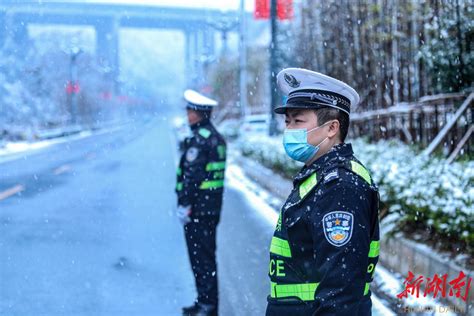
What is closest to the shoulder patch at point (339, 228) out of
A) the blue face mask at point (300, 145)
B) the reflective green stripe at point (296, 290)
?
the reflective green stripe at point (296, 290)

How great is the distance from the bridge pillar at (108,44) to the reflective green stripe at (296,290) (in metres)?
83.2

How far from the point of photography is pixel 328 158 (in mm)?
2342

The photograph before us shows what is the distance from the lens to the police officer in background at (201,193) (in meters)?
5.16

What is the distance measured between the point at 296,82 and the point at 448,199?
3.67m

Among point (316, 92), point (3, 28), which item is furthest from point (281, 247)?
point (3, 28)

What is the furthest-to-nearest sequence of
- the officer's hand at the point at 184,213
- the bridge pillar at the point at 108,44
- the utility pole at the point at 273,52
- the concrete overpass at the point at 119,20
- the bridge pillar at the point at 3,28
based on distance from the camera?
the bridge pillar at the point at 108,44 < the concrete overpass at the point at 119,20 < the bridge pillar at the point at 3,28 < the utility pole at the point at 273,52 < the officer's hand at the point at 184,213

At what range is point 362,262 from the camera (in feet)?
7.09

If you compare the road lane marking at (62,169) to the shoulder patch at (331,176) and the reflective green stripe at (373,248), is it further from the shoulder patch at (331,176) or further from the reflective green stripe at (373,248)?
the shoulder patch at (331,176)

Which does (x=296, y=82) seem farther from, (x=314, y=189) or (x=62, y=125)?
(x=62, y=125)

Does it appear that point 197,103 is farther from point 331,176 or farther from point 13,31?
point 13,31

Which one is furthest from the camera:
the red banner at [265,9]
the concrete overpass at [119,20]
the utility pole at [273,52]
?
the concrete overpass at [119,20]

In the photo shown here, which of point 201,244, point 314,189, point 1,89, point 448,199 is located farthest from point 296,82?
point 1,89

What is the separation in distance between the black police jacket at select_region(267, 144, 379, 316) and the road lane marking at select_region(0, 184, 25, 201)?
36.0 ft

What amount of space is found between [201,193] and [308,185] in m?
2.95
